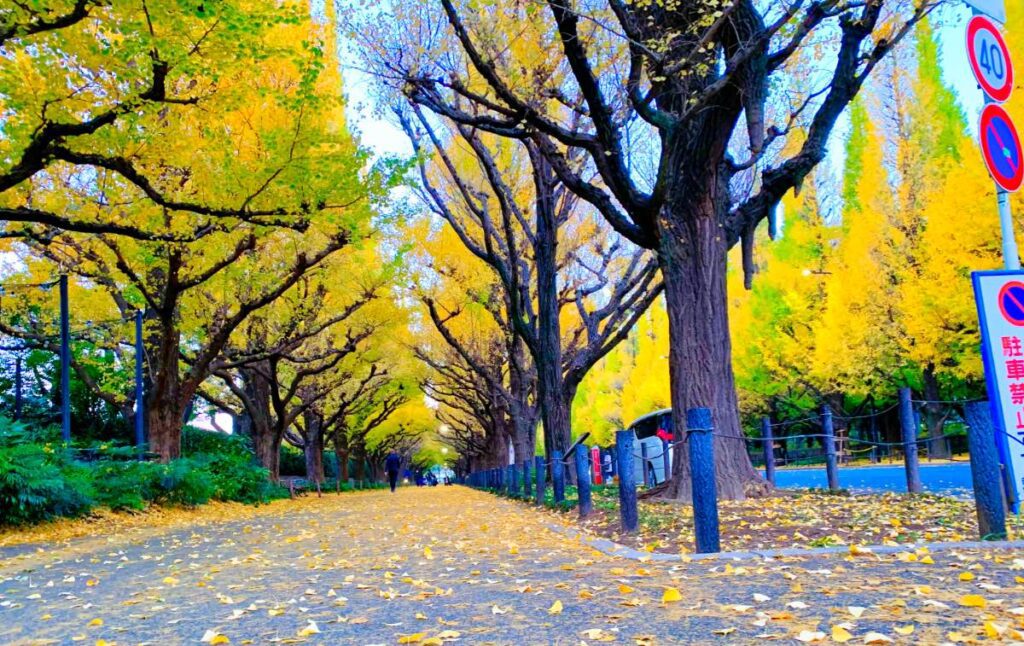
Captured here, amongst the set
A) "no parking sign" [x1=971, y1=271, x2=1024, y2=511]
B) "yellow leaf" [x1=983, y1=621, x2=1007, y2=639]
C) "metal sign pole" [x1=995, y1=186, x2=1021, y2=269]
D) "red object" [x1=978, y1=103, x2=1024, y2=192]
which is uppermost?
"red object" [x1=978, y1=103, x2=1024, y2=192]

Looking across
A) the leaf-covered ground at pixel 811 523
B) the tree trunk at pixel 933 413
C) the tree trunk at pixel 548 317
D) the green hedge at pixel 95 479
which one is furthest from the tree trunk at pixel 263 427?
the tree trunk at pixel 933 413

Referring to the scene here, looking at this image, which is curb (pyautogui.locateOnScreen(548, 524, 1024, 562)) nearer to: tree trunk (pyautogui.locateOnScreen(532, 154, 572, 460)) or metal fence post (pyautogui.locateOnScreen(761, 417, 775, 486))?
metal fence post (pyautogui.locateOnScreen(761, 417, 775, 486))

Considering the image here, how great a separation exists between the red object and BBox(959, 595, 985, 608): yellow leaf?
3150 millimetres

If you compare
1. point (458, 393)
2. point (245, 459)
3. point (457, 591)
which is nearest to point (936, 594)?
point (457, 591)

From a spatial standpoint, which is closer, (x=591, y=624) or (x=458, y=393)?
(x=591, y=624)

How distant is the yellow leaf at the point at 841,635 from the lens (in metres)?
2.68

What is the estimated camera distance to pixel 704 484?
512 centimetres

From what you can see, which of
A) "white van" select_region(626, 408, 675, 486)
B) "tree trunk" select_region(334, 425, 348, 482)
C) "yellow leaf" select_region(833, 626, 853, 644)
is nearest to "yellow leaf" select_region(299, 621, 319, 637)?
"yellow leaf" select_region(833, 626, 853, 644)

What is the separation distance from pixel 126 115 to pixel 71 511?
505 cm

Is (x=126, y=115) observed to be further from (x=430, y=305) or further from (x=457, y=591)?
(x=430, y=305)

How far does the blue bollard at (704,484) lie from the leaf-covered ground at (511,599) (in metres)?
0.43

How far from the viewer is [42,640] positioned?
3.45 m

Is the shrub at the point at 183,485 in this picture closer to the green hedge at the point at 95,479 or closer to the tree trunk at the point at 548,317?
the green hedge at the point at 95,479

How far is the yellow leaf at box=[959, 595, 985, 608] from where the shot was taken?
3.05m
